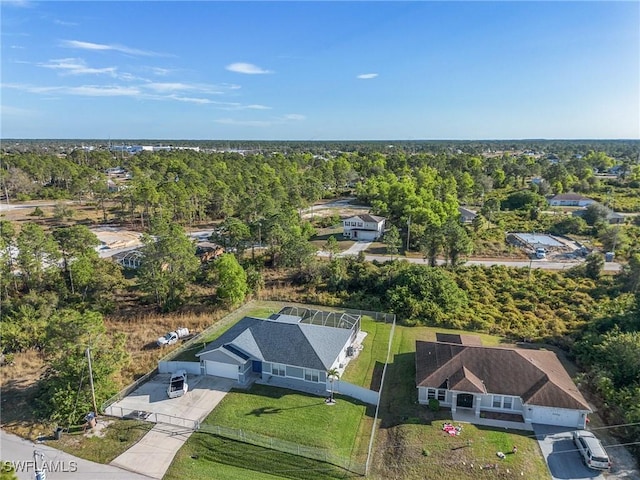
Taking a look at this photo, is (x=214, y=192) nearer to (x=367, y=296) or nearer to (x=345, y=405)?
(x=367, y=296)

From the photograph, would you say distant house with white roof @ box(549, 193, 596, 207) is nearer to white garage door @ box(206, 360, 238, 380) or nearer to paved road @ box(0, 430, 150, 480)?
white garage door @ box(206, 360, 238, 380)

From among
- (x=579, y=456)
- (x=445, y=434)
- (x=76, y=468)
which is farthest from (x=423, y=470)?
(x=76, y=468)

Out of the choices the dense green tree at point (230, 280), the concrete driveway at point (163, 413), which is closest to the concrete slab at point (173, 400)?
the concrete driveway at point (163, 413)

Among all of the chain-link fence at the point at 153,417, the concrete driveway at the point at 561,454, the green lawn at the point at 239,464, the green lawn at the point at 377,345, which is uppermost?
the green lawn at the point at 377,345

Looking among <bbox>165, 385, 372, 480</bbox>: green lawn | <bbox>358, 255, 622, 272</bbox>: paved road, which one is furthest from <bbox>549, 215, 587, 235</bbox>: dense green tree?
<bbox>165, 385, 372, 480</bbox>: green lawn

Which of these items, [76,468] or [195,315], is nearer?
[76,468]

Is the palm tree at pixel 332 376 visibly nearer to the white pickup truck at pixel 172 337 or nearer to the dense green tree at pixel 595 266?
the white pickup truck at pixel 172 337
